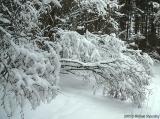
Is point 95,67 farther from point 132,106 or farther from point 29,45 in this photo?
point 29,45

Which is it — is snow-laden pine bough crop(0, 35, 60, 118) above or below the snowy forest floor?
above

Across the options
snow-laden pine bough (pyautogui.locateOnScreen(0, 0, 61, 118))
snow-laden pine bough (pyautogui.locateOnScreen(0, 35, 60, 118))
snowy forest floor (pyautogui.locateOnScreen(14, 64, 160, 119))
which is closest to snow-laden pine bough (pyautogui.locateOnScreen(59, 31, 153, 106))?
snowy forest floor (pyautogui.locateOnScreen(14, 64, 160, 119))

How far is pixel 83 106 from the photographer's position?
711 centimetres

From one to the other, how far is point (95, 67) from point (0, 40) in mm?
2727

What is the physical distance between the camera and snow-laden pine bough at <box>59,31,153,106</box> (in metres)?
7.18

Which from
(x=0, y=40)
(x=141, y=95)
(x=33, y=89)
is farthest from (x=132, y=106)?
(x=0, y=40)

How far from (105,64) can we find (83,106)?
1.19 metres

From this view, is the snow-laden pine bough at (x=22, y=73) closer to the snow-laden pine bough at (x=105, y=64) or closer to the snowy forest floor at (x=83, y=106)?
the snowy forest floor at (x=83, y=106)

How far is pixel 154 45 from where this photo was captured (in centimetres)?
1798

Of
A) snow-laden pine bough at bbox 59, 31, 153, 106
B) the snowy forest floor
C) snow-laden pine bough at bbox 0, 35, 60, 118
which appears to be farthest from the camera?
snow-laden pine bough at bbox 59, 31, 153, 106

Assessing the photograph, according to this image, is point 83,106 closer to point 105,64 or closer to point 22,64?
point 105,64

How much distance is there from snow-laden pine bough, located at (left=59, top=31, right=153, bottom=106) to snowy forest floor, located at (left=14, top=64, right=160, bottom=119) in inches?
12.8

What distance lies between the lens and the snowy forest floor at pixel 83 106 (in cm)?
661

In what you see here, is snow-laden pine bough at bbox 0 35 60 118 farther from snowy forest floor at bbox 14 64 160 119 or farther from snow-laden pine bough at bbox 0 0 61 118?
snowy forest floor at bbox 14 64 160 119
